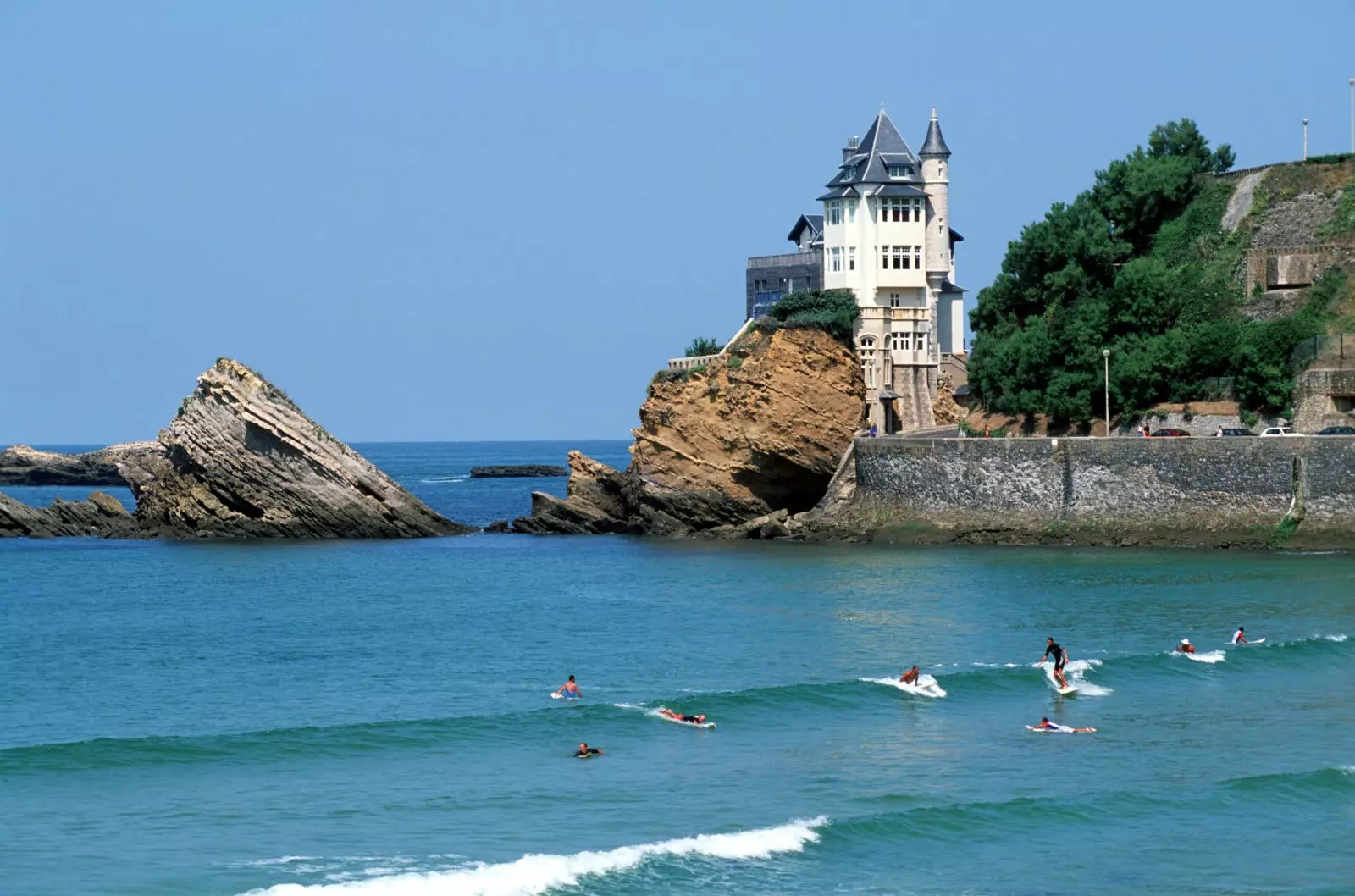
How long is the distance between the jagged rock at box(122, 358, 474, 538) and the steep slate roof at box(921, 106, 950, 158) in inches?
993

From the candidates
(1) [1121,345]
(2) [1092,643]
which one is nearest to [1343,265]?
(1) [1121,345]

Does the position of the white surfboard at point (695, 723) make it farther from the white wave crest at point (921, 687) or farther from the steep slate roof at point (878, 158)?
the steep slate roof at point (878, 158)

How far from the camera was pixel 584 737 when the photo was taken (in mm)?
30672

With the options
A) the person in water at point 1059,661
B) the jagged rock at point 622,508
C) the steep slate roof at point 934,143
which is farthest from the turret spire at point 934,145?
the person in water at point 1059,661

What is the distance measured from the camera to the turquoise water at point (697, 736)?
23141 millimetres

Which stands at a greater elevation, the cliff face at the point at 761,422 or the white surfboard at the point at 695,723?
the cliff face at the point at 761,422

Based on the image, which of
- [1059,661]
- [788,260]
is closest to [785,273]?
[788,260]

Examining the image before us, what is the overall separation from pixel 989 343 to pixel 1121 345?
601 cm

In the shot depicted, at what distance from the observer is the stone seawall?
5216 cm

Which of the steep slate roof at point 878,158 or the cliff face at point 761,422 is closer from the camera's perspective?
the cliff face at point 761,422

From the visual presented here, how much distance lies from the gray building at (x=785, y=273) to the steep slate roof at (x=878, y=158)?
932cm

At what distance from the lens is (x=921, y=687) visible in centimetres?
3381

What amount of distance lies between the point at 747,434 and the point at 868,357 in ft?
24.1

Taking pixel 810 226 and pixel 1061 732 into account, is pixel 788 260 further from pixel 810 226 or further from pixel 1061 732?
pixel 1061 732
